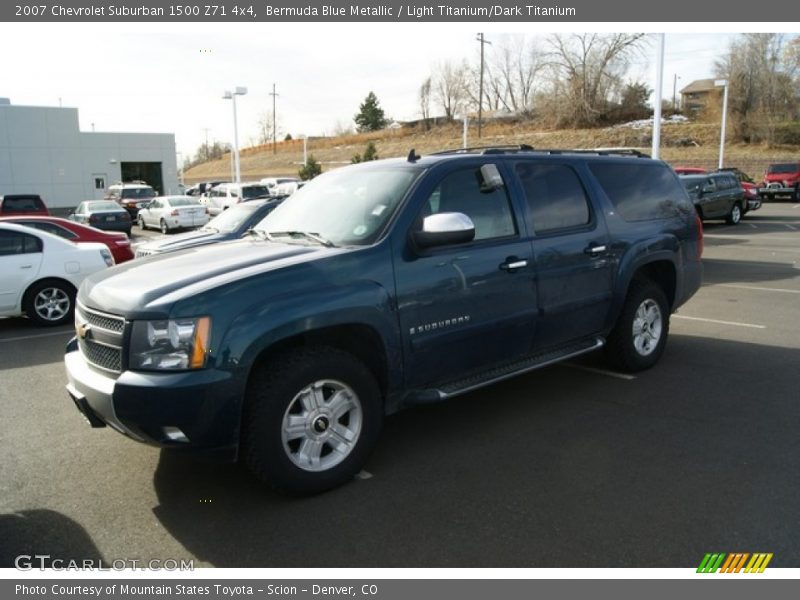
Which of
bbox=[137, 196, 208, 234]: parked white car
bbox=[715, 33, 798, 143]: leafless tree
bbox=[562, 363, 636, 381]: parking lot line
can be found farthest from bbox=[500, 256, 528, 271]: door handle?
bbox=[715, 33, 798, 143]: leafless tree

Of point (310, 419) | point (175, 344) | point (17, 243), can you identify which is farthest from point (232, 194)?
point (175, 344)

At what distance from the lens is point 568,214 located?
525cm

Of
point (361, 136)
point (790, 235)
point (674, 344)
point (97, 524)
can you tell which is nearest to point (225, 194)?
point (790, 235)

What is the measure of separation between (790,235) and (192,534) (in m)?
20.6

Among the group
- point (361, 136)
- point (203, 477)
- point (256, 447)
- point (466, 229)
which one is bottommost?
point (203, 477)

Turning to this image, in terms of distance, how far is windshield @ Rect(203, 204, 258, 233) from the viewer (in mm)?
11086

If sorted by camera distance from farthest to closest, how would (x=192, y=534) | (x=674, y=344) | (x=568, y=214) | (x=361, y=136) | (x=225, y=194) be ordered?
(x=361, y=136) < (x=225, y=194) < (x=674, y=344) < (x=568, y=214) < (x=192, y=534)

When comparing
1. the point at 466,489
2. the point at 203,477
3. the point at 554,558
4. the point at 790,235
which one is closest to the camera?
the point at 554,558

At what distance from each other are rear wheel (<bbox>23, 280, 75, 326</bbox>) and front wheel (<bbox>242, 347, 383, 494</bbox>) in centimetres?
707

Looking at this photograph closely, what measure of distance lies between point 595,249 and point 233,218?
780 centimetres

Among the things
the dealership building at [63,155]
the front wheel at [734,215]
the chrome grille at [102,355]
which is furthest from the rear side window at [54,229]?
the dealership building at [63,155]

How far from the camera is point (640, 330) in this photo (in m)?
6.04

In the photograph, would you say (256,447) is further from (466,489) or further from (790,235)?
(790,235)
